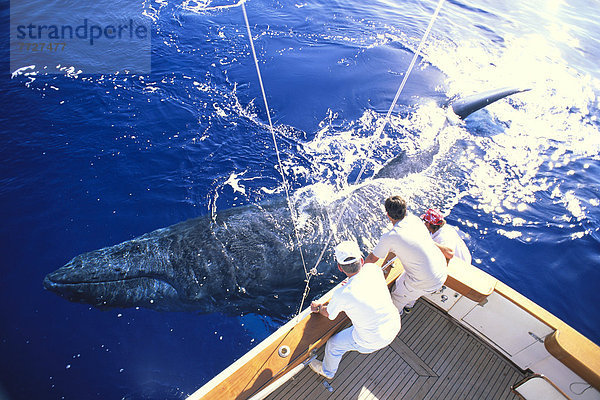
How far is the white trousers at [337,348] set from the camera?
348 centimetres

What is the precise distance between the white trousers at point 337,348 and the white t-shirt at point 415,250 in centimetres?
104

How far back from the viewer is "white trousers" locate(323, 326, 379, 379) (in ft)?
11.4

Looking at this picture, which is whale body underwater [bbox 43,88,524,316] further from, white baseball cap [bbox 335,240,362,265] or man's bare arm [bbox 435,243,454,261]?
white baseball cap [bbox 335,240,362,265]

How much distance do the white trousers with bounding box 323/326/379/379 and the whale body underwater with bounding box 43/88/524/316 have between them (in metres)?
1.89

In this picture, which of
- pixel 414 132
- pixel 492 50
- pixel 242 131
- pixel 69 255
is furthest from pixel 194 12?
pixel 492 50

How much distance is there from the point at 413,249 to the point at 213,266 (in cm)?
356

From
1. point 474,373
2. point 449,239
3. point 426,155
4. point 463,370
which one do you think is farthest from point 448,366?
point 426,155

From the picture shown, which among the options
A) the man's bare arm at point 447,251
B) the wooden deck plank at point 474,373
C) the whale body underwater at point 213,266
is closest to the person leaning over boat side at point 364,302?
the man's bare arm at point 447,251

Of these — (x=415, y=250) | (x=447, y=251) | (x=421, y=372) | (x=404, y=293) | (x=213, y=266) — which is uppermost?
(x=415, y=250)

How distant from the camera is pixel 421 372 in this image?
4.22 metres

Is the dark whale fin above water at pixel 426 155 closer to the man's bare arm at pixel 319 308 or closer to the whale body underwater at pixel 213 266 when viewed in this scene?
the whale body underwater at pixel 213 266

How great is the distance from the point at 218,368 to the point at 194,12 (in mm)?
15290

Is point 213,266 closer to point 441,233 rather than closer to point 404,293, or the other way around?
point 404,293

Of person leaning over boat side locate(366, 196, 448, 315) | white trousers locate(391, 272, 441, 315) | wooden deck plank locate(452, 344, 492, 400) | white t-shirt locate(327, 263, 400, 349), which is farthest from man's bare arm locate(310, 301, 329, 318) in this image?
wooden deck plank locate(452, 344, 492, 400)
